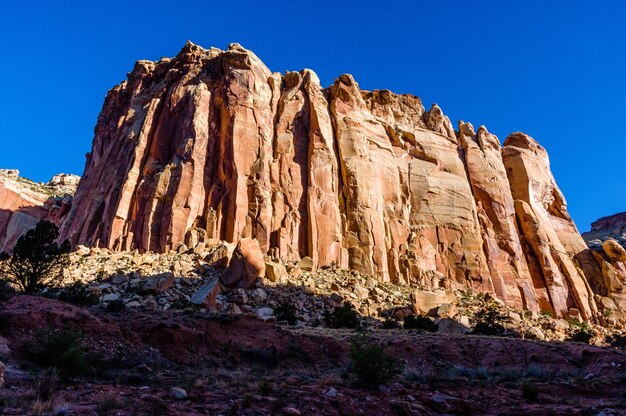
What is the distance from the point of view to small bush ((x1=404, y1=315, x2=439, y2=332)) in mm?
32438

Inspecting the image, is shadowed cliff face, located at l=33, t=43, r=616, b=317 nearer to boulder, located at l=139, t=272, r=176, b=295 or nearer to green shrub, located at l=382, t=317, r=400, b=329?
boulder, located at l=139, t=272, r=176, b=295

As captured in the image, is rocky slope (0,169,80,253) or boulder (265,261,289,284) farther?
rocky slope (0,169,80,253)

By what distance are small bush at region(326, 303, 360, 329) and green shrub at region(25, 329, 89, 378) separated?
20.2 m

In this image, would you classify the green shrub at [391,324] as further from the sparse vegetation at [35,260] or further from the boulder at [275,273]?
the sparse vegetation at [35,260]

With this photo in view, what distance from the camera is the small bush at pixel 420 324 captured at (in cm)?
3244

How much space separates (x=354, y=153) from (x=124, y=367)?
138ft

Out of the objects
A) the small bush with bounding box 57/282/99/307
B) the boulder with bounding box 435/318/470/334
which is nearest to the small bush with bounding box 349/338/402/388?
the small bush with bounding box 57/282/99/307

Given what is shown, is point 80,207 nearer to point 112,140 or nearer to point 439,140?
point 112,140

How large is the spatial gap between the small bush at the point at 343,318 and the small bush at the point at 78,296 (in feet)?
51.7

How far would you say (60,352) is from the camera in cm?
1249

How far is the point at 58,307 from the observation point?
60.5 feet

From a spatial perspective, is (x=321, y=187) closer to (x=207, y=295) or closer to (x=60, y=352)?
(x=207, y=295)

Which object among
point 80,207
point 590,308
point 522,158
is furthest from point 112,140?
point 590,308

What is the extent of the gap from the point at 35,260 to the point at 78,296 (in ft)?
14.5
